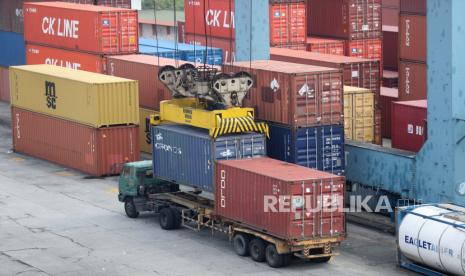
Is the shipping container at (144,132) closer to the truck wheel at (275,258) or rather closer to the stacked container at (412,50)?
the stacked container at (412,50)

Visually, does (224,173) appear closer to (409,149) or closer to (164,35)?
(409,149)

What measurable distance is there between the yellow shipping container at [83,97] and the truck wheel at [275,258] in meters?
15.1

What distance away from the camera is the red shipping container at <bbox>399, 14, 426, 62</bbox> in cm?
5066

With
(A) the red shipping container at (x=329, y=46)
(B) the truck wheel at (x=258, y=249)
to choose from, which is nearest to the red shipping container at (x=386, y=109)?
(A) the red shipping container at (x=329, y=46)

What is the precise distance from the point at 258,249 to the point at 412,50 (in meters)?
20.5

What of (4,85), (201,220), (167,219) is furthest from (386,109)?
(4,85)

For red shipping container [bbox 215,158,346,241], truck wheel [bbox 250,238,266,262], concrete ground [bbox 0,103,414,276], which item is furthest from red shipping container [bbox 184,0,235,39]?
truck wheel [bbox 250,238,266,262]

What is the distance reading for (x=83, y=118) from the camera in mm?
47125

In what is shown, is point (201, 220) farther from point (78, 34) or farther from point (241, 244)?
point (78, 34)

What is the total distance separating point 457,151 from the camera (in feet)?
114

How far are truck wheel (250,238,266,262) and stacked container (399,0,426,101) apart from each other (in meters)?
19.0

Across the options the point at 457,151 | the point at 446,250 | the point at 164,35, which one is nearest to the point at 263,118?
the point at 457,151

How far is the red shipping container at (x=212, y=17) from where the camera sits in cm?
5875

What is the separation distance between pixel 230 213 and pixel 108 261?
161 inches
